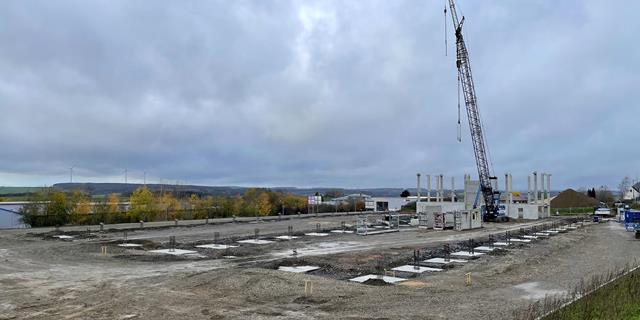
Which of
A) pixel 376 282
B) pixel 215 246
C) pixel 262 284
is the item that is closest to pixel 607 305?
pixel 376 282

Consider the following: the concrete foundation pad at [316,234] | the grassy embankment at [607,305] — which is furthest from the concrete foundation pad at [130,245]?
the grassy embankment at [607,305]

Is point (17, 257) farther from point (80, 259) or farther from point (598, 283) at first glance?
point (598, 283)

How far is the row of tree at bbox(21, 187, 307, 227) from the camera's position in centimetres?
5106

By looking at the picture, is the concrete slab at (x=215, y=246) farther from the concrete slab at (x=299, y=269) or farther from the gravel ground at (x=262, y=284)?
the concrete slab at (x=299, y=269)

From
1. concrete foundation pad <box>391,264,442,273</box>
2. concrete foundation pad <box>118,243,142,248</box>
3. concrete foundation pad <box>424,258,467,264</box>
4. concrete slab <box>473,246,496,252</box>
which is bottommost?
concrete slab <box>473,246,496,252</box>

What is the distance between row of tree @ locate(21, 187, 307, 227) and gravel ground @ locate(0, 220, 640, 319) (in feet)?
67.2

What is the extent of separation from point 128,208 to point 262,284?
155ft

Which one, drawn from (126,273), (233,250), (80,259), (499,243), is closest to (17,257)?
(80,259)

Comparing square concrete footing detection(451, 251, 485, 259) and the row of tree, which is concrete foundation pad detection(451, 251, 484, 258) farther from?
the row of tree

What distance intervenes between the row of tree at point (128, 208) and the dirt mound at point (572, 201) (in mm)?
75842

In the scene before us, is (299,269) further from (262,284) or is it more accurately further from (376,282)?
(262,284)

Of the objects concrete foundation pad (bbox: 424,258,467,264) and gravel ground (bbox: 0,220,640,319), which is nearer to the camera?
gravel ground (bbox: 0,220,640,319)

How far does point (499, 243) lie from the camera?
36.1 meters

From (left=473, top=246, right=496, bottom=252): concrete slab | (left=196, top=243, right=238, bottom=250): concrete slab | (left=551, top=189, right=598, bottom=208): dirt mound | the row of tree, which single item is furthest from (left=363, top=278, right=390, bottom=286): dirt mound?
(left=551, top=189, right=598, bottom=208): dirt mound
